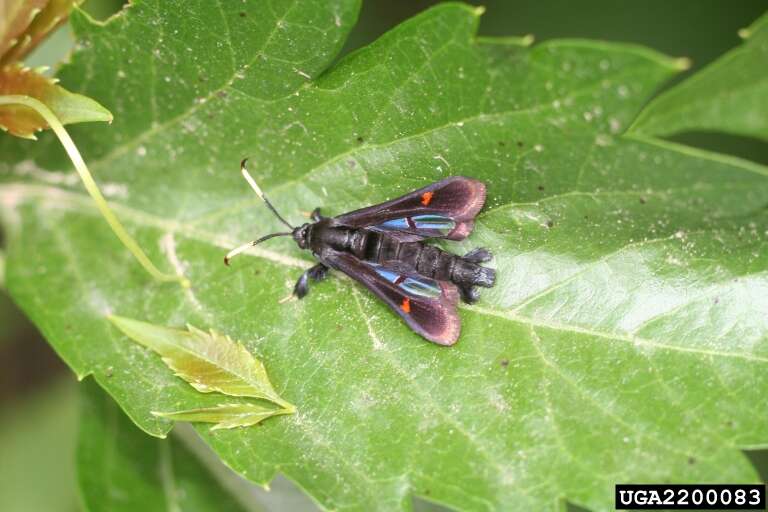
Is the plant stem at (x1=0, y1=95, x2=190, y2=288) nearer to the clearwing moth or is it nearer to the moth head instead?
the clearwing moth

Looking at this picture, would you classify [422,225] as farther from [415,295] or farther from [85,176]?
[85,176]

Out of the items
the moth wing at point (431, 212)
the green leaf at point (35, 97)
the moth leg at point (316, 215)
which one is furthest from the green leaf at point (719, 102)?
the green leaf at point (35, 97)

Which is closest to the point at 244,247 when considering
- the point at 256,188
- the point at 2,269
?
the point at 256,188

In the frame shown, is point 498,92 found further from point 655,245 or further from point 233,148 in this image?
point 233,148

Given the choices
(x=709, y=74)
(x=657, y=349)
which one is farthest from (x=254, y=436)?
(x=709, y=74)

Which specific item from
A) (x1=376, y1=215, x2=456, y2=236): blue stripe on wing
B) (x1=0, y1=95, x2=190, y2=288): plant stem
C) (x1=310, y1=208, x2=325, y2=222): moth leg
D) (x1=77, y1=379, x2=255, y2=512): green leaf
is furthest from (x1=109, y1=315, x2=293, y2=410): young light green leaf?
(x1=77, y1=379, x2=255, y2=512): green leaf

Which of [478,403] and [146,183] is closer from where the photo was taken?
[478,403]
